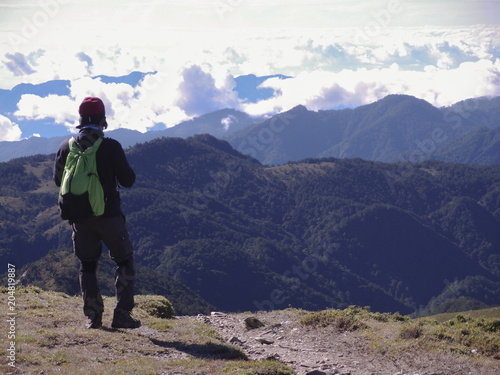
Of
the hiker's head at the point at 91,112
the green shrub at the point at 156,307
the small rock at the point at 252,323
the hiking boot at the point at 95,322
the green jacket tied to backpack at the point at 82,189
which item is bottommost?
the small rock at the point at 252,323

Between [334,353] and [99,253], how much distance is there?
5076 mm

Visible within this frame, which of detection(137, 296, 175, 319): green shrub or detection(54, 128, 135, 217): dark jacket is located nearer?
detection(54, 128, 135, 217): dark jacket

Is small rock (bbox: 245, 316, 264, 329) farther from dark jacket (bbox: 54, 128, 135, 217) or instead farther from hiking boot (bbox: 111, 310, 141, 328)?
dark jacket (bbox: 54, 128, 135, 217)

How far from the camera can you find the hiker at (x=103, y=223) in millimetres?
8055

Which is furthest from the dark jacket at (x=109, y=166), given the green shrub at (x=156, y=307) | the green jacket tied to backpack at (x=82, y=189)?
the green shrub at (x=156, y=307)

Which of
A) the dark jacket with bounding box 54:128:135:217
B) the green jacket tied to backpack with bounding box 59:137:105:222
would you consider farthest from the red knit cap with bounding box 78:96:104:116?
the green jacket tied to backpack with bounding box 59:137:105:222

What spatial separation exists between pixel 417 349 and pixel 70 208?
6963mm

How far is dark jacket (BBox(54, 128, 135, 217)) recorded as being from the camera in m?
8.02

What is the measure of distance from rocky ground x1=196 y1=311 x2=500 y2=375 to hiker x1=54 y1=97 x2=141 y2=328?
2783mm

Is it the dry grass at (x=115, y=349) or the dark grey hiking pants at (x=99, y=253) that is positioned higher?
the dark grey hiking pants at (x=99, y=253)

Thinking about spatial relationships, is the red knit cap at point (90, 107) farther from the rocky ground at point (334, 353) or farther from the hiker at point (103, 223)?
the rocky ground at point (334, 353)

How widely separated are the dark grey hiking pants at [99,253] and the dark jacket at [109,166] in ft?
0.78

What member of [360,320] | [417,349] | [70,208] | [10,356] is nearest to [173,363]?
[10,356]

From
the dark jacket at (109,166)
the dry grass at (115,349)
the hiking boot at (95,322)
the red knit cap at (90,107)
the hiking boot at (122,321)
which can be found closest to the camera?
the dry grass at (115,349)
